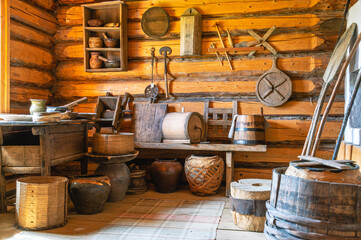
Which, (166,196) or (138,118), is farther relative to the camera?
(138,118)

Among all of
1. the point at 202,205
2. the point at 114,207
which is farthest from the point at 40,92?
the point at 202,205

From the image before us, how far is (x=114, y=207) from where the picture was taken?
4.14 meters

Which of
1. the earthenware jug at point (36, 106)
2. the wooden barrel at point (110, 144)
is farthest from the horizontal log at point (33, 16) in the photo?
the wooden barrel at point (110, 144)

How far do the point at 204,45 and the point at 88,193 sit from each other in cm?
299

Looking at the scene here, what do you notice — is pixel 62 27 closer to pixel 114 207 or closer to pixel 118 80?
pixel 118 80

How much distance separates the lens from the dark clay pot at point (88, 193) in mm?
3713

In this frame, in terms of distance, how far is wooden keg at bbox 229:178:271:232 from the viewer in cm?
319

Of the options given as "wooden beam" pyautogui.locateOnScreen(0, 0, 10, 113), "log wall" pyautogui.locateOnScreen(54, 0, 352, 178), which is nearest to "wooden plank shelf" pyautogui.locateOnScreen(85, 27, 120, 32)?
"log wall" pyautogui.locateOnScreen(54, 0, 352, 178)

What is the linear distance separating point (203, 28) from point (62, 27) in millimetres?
2638

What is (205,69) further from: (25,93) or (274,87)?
(25,93)

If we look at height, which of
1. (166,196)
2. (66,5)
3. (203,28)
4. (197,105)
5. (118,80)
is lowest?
(166,196)

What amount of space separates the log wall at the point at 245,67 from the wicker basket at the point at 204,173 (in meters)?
0.74

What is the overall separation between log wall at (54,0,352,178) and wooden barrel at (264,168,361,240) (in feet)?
9.83

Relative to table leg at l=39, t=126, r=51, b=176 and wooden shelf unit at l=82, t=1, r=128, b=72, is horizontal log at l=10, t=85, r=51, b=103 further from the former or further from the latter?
table leg at l=39, t=126, r=51, b=176
